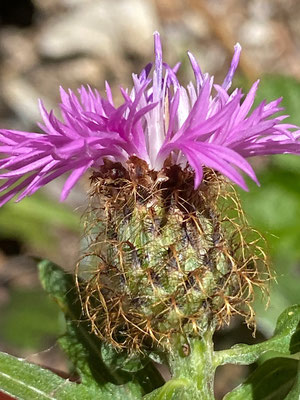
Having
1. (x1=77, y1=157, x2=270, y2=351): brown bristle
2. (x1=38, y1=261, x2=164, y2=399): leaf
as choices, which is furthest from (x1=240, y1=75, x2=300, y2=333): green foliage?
(x1=77, y1=157, x2=270, y2=351): brown bristle

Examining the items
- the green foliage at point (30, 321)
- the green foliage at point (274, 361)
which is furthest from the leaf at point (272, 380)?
the green foliage at point (30, 321)

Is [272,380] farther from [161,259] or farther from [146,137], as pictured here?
[146,137]

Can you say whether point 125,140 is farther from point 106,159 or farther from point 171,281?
point 171,281

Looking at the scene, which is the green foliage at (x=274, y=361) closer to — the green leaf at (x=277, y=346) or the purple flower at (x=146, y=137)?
the green leaf at (x=277, y=346)

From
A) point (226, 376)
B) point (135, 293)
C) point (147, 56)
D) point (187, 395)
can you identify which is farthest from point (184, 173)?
point (147, 56)

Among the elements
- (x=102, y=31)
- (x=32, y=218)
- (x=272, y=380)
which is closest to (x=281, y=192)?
(x=272, y=380)

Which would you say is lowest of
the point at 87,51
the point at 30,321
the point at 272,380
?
the point at 30,321

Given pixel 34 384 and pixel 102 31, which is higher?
pixel 102 31
